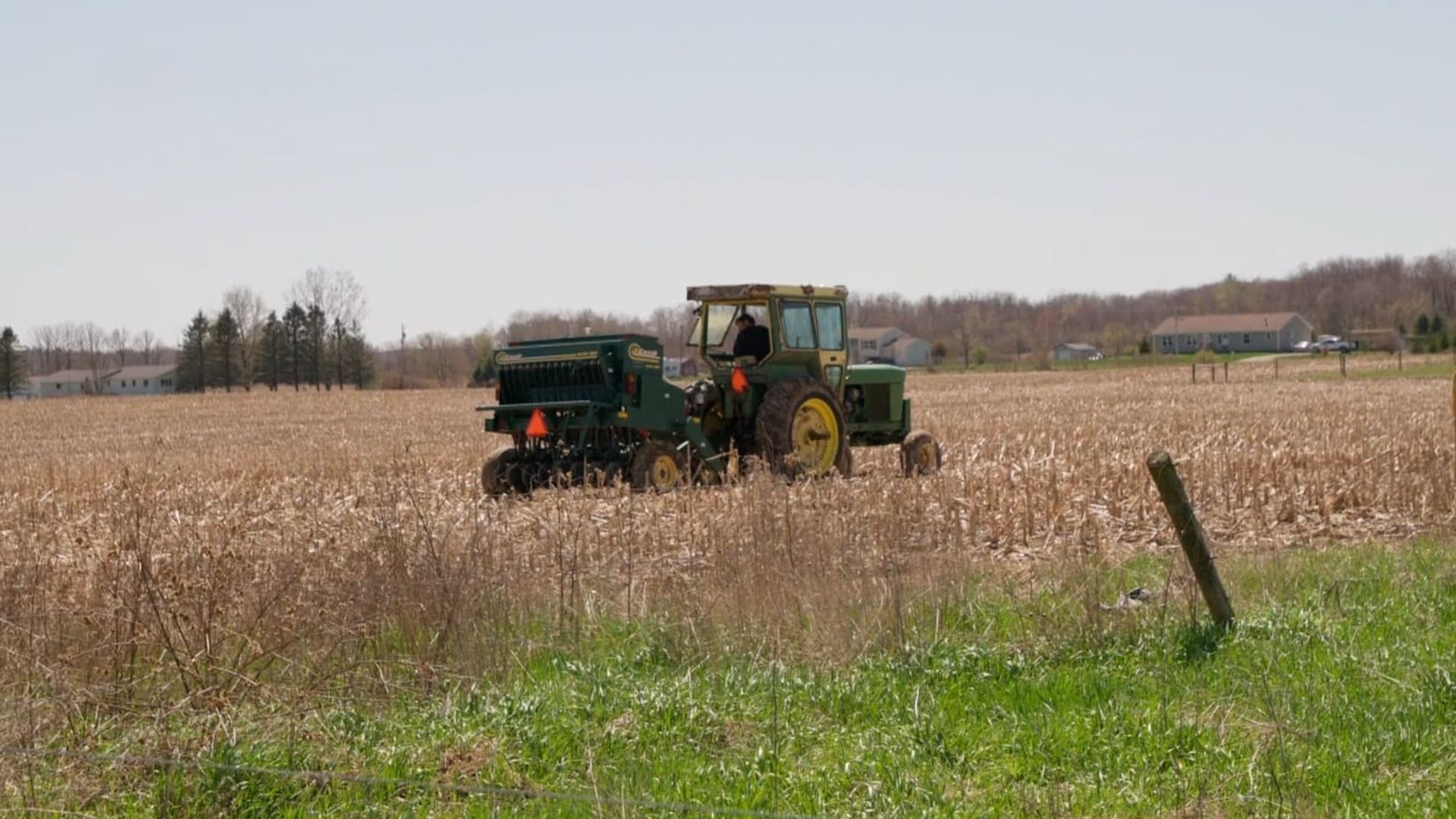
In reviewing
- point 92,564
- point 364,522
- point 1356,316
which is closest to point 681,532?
point 364,522

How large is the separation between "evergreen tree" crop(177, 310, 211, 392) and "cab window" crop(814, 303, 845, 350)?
85325 mm

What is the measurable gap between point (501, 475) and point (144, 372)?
13143 cm

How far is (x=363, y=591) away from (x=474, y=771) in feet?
5.95

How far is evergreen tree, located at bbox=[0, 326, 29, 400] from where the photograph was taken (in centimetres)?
9019

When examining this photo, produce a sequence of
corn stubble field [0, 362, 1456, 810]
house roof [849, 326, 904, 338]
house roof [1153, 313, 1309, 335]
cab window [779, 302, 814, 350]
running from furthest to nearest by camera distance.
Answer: house roof [849, 326, 904, 338] → house roof [1153, 313, 1309, 335] → cab window [779, 302, 814, 350] → corn stubble field [0, 362, 1456, 810]

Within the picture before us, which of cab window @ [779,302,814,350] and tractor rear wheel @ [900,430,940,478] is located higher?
cab window @ [779,302,814,350]

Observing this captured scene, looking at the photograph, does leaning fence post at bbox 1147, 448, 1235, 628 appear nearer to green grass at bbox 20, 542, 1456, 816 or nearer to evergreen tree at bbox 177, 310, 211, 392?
green grass at bbox 20, 542, 1456, 816

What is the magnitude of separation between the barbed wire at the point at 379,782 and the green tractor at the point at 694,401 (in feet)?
28.2

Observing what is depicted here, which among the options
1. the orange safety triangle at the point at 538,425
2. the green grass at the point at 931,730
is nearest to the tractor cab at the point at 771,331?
the orange safety triangle at the point at 538,425

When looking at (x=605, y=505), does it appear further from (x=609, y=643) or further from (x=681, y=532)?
(x=609, y=643)

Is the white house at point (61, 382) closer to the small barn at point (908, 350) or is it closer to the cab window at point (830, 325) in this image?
the small barn at point (908, 350)

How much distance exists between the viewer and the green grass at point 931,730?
5.28 m

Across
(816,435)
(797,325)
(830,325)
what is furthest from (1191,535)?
(830,325)

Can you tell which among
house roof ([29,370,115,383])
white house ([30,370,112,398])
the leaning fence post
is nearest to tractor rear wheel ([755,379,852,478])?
the leaning fence post
